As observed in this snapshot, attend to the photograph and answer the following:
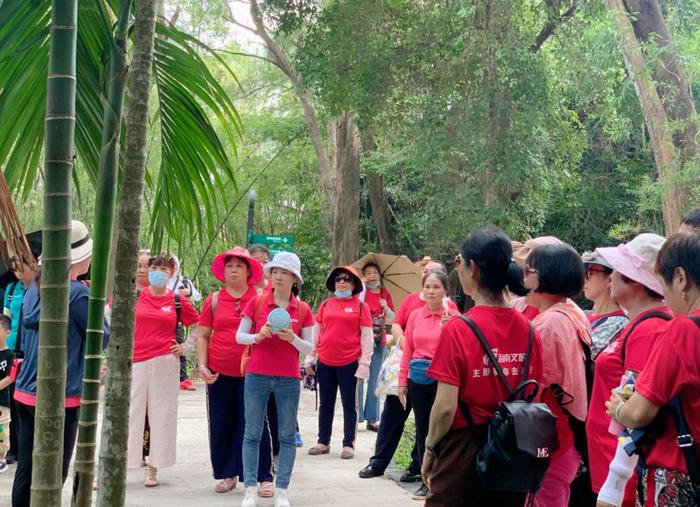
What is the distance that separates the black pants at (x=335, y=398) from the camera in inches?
381

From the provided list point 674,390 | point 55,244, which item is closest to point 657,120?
point 674,390

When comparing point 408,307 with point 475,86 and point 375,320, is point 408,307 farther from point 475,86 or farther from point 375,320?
point 475,86

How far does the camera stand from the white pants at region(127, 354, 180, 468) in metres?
8.07

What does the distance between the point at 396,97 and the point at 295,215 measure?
14898 mm

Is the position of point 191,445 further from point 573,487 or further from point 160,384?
point 573,487

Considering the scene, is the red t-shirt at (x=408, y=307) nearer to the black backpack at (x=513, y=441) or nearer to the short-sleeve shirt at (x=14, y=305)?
the short-sleeve shirt at (x=14, y=305)

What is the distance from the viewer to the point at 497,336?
4012 mm

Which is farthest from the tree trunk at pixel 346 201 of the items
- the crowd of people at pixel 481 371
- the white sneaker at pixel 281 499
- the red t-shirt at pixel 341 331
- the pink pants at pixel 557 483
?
the pink pants at pixel 557 483

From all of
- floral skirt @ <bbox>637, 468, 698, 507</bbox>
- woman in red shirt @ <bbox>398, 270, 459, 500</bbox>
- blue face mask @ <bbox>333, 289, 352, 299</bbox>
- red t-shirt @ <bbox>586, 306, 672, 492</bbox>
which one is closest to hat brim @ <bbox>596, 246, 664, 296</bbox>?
red t-shirt @ <bbox>586, 306, 672, 492</bbox>

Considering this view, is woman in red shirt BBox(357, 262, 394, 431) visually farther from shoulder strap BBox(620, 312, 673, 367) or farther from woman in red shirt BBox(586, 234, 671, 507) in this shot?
shoulder strap BBox(620, 312, 673, 367)

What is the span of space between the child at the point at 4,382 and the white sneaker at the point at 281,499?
8.89ft

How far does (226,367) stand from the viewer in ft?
25.9

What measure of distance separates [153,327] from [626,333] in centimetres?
518

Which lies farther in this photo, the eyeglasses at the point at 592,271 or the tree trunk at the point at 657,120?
the tree trunk at the point at 657,120
